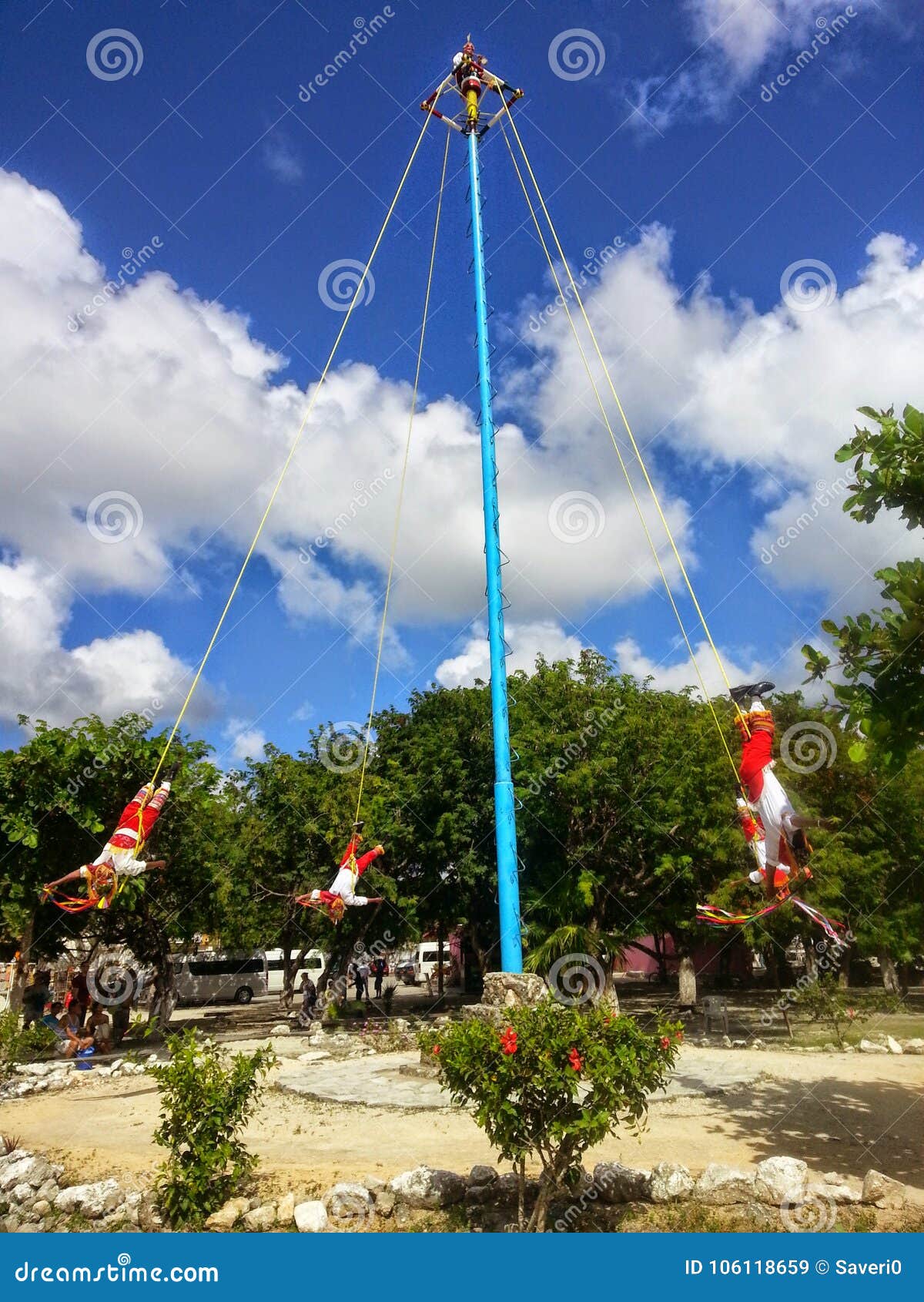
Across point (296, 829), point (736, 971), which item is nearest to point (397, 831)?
point (296, 829)

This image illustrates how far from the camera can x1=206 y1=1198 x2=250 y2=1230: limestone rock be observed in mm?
7145

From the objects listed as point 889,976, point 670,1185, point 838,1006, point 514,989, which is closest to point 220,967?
point 889,976

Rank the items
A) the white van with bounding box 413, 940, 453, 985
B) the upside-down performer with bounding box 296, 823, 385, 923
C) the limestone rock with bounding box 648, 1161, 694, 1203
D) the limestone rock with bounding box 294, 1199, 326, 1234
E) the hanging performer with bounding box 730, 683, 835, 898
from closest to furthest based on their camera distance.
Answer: the limestone rock with bounding box 294, 1199, 326, 1234, the limestone rock with bounding box 648, 1161, 694, 1203, the hanging performer with bounding box 730, 683, 835, 898, the upside-down performer with bounding box 296, 823, 385, 923, the white van with bounding box 413, 940, 453, 985

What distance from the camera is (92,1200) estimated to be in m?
7.52

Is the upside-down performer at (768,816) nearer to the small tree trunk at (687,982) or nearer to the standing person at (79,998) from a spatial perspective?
the standing person at (79,998)

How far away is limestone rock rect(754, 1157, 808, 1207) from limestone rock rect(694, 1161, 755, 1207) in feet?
0.28

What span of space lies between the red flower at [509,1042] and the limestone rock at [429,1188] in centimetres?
213

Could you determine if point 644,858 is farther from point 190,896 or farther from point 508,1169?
point 508,1169

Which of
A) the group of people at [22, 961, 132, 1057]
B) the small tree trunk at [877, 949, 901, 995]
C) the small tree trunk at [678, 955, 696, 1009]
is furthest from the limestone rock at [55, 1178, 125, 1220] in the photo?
the small tree trunk at [877, 949, 901, 995]

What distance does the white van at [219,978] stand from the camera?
1400 inches

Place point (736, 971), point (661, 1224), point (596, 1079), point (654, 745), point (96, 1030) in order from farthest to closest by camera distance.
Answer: point (736, 971)
point (654, 745)
point (96, 1030)
point (661, 1224)
point (596, 1079)

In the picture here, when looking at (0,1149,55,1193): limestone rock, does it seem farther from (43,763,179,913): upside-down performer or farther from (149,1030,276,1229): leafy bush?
(43,763,179,913): upside-down performer

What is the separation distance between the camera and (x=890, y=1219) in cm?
682

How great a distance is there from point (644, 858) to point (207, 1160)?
17.2 metres
